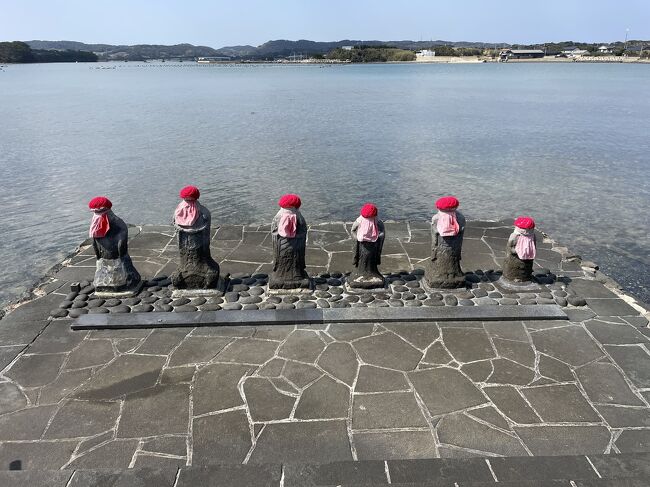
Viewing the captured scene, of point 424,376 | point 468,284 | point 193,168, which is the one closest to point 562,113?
point 193,168

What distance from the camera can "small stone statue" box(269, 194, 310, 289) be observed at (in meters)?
8.05

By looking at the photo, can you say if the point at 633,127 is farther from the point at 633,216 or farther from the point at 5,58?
the point at 5,58

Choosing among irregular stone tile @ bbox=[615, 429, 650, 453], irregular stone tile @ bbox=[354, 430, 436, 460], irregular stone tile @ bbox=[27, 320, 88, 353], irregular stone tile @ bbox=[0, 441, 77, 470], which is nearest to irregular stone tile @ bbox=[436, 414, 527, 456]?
irregular stone tile @ bbox=[354, 430, 436, 460]

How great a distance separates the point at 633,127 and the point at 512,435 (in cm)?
3232

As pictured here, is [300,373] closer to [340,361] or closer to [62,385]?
[340,361]

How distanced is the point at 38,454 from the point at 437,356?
482cm

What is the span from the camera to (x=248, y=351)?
6824 mm

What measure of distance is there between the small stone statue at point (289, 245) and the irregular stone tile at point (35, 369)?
3.39 metres

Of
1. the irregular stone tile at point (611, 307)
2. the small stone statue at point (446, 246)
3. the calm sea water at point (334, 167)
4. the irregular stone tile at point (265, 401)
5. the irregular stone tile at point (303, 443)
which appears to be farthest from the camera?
the calm sea water at point (334, 167)

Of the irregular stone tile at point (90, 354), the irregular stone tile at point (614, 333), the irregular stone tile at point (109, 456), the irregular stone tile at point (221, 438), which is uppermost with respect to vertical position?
the irregular stone tile at point (109, 456)

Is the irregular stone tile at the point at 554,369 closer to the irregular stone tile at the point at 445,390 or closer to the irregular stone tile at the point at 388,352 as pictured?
the irregular stone tile at the point at 445,390

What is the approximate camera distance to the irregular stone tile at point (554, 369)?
628 centimetres

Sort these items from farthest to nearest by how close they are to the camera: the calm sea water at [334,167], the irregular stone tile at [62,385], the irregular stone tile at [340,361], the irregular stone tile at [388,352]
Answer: the calm sea water at [334,167] → the irregular stone tile at [388,352] → the irregular stone tile at [340,361] → the irregular stone tile at [62,385]

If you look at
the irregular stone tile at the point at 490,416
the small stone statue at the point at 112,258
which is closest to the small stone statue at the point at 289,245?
the small stone statue at the point at 112,258
